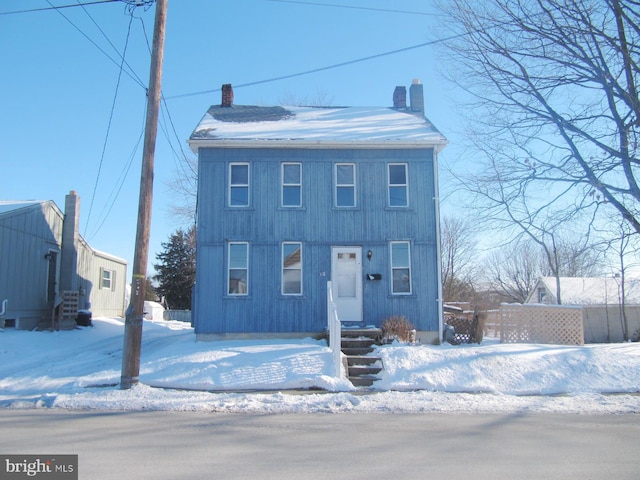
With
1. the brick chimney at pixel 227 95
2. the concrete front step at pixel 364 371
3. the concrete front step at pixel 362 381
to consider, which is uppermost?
the brick chimney at pixel 227 95

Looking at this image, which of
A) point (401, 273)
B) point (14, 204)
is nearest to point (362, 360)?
point (401, 273)

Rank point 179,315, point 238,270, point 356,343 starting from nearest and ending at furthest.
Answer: point 356,343
point 238,270
point 179,315

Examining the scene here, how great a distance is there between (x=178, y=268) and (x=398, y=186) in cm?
2885

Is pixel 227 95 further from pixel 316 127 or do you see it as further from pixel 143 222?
pixel 143 222

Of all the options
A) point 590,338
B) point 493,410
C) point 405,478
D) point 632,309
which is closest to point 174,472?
point 405,478

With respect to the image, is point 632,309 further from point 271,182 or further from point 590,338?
point 271,182

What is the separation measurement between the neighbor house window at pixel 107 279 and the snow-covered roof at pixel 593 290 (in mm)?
25651

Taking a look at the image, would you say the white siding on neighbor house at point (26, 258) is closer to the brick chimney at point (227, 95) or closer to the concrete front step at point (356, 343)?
the brick chimney at point (227, 95)

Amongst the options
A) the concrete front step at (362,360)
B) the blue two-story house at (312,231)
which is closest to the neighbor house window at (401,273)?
the blue two-story house at (312,231)

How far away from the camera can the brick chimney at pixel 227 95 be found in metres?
19.2

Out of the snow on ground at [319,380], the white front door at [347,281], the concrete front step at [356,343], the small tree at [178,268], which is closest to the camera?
the snow on ground at [319,380]

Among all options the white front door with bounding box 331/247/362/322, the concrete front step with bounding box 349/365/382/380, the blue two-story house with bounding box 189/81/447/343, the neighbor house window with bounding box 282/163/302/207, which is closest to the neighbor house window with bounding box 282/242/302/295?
the blue two-story house with bounding box 189/81/447/343

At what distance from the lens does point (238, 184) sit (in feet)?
50.2

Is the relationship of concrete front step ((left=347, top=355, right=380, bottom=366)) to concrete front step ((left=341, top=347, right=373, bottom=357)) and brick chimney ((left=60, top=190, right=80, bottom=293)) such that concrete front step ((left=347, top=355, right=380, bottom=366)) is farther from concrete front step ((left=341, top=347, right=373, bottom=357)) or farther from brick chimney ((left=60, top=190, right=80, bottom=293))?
brick chimney ((left=60, top=190, right=80, bottom=293))
